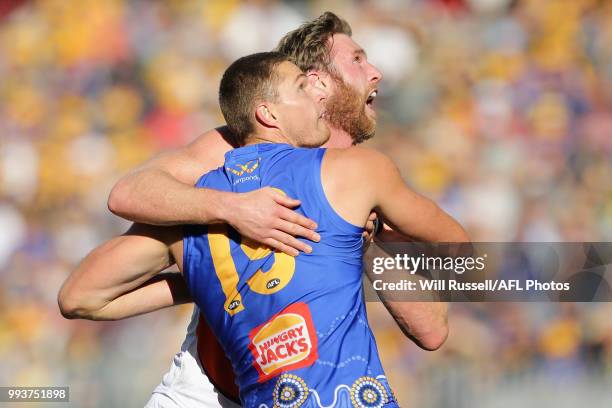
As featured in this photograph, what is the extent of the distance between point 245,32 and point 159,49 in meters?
0.55

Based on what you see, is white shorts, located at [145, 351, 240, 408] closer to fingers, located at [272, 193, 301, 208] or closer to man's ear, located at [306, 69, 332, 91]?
fingers, located at [272, 193, 301, 208]

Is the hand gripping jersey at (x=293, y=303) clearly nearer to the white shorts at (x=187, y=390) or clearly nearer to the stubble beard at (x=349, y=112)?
the white shorts at (x=187, y=390)

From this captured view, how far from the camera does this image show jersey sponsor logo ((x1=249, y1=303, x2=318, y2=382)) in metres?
1.82

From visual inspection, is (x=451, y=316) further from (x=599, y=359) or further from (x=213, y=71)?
(x=213, y=71)

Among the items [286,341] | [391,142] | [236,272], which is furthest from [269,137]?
[391,142]

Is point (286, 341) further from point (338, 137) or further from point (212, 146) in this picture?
point (338, 137)

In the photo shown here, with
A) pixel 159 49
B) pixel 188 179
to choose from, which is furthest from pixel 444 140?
pixel 188 179

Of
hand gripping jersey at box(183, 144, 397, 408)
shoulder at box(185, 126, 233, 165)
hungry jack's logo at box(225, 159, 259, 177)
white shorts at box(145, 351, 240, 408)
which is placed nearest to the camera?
hand gripping jersey at box(183, 144, 397, 408)

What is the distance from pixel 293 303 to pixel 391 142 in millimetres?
3144

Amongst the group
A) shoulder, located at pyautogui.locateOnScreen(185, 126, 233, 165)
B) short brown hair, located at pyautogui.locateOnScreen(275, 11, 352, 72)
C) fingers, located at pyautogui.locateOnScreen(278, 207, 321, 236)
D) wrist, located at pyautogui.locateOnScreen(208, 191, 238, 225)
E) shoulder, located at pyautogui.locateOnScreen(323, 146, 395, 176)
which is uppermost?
short brown hair, located at pyautogui.locateOnScreen(275, 11, 352, 72)

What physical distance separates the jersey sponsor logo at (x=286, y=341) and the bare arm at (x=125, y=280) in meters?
0.42

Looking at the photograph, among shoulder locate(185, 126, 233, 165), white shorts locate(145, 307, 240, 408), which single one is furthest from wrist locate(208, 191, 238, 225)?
white shorts locate(145, 307, 240, 408)

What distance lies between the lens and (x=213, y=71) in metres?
5.04

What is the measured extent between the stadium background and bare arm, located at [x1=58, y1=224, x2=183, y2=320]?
2219 millimetres
